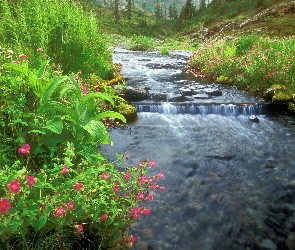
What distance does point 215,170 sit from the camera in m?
6.17

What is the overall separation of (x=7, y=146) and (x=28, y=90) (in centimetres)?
90

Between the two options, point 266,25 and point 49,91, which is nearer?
point 49,91

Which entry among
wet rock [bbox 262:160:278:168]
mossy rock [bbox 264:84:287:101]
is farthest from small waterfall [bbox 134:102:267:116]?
wet rock [bbox 262:160:278:168]

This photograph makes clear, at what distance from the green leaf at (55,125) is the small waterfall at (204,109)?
6.60 meters

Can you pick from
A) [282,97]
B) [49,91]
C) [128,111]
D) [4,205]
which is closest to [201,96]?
[282,97]

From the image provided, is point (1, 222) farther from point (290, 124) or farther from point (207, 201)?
point (290, 124)

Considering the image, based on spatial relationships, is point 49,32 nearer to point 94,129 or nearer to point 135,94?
point 135,94

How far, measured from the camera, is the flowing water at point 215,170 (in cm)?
423

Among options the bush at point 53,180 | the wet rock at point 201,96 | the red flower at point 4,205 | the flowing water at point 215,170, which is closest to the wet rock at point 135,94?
the flowing water at point 215,170

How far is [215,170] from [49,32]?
5294 millimetres

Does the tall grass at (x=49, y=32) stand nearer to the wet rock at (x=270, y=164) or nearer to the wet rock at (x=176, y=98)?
the wet rock at (x=176, y=98)

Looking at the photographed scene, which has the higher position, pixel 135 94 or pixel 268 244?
pixel 135 94

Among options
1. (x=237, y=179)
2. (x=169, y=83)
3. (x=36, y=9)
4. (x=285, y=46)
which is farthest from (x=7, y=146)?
(x=285, y=46)

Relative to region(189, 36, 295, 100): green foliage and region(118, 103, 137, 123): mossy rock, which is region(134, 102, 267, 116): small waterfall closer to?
region(118, 103, 137, 123): mossy rock
